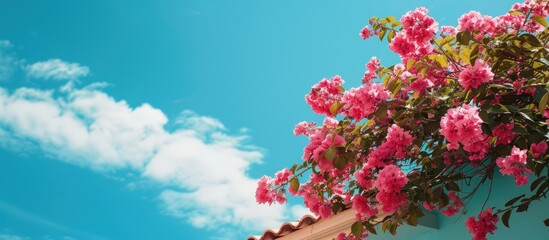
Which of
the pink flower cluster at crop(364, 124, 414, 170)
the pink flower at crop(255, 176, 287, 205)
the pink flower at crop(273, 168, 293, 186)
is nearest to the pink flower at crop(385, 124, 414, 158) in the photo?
the pink flower cluster at crop(364, 124, 414, 170)

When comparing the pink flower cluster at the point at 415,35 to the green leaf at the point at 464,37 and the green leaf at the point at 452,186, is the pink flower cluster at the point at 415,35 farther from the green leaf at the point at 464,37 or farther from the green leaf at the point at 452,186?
the green leaf at the point at 452,186

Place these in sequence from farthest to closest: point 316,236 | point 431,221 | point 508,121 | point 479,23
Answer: point 316,236 < point 431,221 < point 479,23 < point 508,121

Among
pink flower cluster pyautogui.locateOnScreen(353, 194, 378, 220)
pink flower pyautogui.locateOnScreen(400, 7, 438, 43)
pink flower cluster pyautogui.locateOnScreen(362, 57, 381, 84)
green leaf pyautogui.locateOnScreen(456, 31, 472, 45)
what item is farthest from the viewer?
pink flower cluster pyautogui.locateOnScreen(362, 57, 381, 84)

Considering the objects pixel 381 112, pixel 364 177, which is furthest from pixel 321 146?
pixel 381 112

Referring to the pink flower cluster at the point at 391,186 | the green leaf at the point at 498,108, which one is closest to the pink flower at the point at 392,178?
the pink flower cluster at the point at 391,186

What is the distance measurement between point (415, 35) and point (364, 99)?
49cm

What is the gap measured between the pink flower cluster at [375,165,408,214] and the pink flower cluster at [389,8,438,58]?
74 cm

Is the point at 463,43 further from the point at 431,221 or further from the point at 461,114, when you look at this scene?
the point at 431,221

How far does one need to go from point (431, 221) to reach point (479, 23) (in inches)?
73.9

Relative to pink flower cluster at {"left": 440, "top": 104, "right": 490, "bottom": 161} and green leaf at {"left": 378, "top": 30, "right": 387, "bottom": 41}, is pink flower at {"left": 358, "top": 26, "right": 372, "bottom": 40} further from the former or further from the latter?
pink flower cluster at {"left": 440, "top": 104, "right": 490, "bottom": 161}

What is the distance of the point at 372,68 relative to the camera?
5.12 m

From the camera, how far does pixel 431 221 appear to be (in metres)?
5.72

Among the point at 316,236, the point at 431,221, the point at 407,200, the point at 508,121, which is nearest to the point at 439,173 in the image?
the point at 407,200

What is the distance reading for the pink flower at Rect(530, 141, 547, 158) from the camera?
425cm
